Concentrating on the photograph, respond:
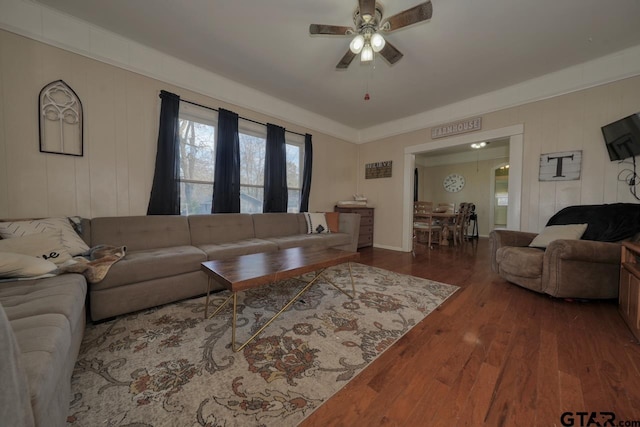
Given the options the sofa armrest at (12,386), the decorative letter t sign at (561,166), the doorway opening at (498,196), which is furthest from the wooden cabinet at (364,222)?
the sofa armrest at (12,386)

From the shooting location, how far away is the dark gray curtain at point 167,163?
2727mm

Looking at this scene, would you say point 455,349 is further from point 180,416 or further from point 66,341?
point 66,341

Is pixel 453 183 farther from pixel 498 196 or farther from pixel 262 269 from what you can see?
pixel 262 269

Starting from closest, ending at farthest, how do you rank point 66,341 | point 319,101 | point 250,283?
1. point 66,341
2. point 250,283
3. point 319,101

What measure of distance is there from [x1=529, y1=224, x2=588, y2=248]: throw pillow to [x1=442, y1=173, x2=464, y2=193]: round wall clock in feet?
15.1

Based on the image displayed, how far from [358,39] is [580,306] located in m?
3.18

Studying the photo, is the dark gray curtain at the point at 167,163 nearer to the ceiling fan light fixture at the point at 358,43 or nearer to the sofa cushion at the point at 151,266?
the sofa cushion at the point at 151,266

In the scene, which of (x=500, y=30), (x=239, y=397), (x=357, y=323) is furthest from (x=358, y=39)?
(x=239, y=397)

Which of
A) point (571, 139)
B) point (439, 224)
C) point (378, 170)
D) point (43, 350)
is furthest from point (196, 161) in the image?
point (439, 224)

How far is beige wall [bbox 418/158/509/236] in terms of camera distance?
21.1ft

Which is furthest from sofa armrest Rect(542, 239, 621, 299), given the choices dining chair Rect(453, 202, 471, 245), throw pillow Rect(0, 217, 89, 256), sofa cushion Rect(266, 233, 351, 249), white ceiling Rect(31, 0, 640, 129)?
throw pillow Rect(0, 217, 89, 256)

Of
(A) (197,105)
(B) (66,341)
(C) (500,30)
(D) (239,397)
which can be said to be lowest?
(D) (239,397)

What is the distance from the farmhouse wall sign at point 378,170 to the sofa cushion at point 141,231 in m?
3.82

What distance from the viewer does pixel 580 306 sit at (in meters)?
2.11
